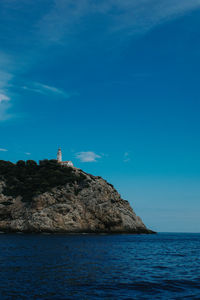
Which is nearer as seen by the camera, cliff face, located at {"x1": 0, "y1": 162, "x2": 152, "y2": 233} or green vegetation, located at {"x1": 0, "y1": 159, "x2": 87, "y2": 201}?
cliff face, located at {"x1": 0, "y1": 162, "x2": 152, "y2": 233}

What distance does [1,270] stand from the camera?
2288cm

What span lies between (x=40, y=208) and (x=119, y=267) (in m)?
61.2

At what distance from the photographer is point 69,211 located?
8500cm

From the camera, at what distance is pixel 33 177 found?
3839 inches

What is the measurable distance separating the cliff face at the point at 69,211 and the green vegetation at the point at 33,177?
3.18 feet

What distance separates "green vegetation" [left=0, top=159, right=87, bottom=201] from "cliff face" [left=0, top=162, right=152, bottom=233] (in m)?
0.97

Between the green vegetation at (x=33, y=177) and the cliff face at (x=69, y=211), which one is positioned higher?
the green vegetation at (x=33, y=177)

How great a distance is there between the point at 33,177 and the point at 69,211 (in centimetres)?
2131

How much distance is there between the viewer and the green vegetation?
9112 cm

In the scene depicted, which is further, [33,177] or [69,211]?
[33,177]

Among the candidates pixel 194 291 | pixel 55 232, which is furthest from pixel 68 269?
pixel 55 232

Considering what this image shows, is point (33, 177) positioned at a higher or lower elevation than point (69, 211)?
higher

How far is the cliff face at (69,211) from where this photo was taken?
268 ft

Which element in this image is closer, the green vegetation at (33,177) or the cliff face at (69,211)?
the cliff face at (69,211)
